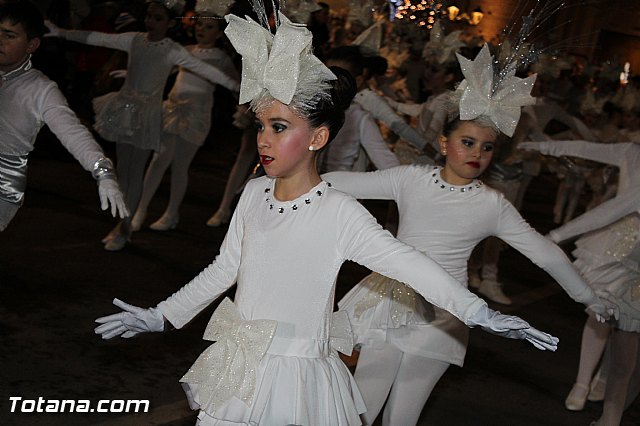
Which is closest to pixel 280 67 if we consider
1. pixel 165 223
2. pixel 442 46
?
pixel 442 46

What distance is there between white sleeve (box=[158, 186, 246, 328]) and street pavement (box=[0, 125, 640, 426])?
147cm

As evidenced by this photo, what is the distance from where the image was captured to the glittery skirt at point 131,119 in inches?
303

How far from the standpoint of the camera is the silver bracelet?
4.20m

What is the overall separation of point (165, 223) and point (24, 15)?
415 centimetres

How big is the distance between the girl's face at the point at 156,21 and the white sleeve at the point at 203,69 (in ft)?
0.68

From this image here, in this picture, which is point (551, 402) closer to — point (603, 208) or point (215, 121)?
point (603, 208)

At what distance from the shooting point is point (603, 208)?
504 centimetres

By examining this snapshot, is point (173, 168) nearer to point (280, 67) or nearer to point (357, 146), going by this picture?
point (357, 146)

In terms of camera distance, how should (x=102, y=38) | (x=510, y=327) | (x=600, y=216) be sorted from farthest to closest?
(x=102, y=38) → (x=600, y=216) → (x=510, y=327)

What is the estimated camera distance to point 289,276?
3162 millimetres

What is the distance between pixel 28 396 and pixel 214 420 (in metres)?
1.91

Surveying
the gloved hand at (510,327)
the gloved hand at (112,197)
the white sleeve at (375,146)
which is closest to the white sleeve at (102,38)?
the white sleeve at (375,146)

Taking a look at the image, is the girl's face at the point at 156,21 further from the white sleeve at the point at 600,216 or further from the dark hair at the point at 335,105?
the dark hair at the point at 335,105

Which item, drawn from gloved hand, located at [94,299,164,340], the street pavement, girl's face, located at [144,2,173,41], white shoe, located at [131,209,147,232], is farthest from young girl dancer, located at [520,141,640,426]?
white shoe, located at [131,209,147,232]
